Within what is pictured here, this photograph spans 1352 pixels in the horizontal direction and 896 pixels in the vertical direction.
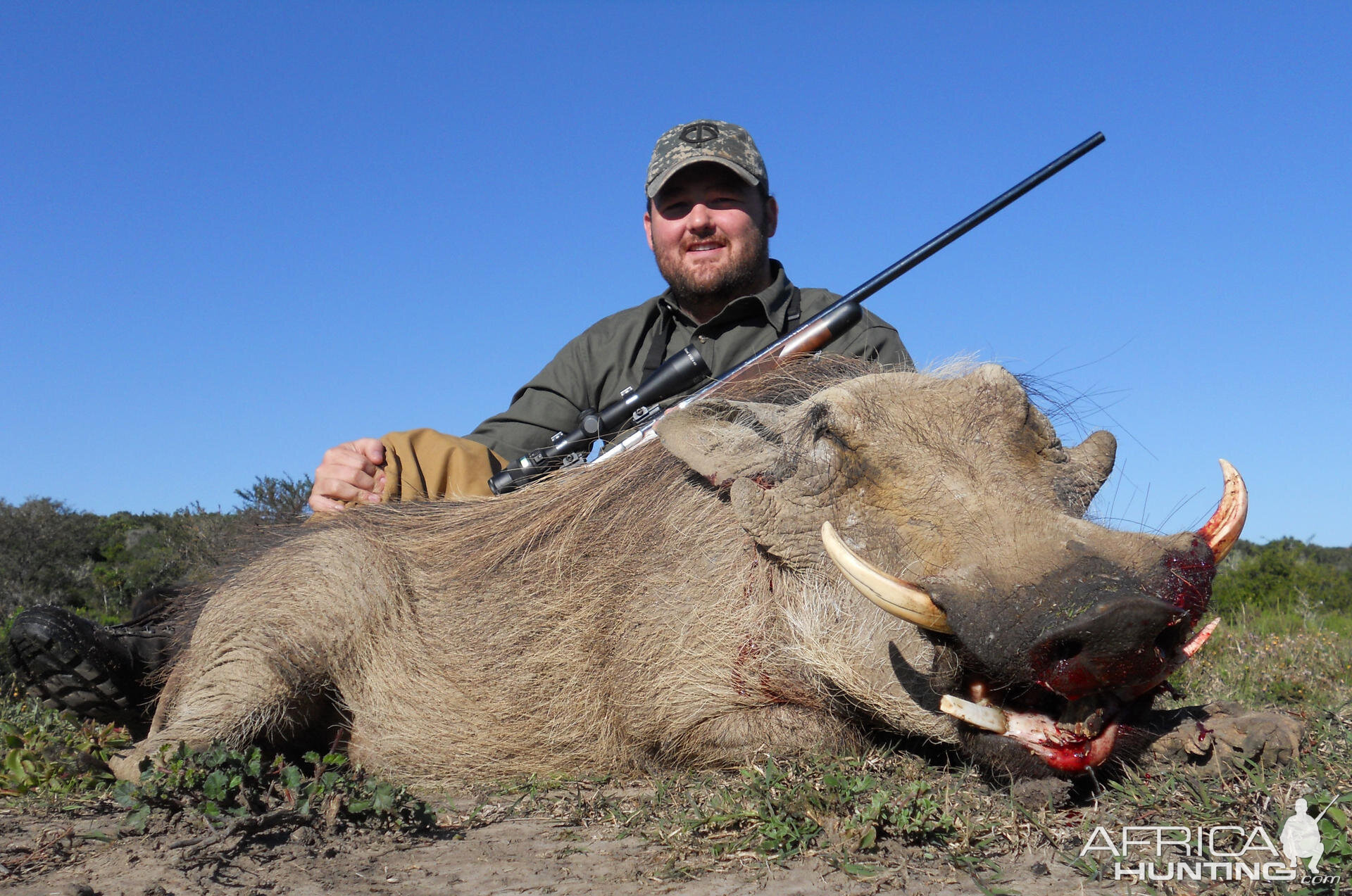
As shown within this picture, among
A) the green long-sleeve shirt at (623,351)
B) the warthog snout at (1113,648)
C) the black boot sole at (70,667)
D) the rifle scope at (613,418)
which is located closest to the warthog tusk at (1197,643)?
the warthog snout at (1113,648)

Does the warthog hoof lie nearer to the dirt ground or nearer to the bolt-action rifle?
the dirt ground

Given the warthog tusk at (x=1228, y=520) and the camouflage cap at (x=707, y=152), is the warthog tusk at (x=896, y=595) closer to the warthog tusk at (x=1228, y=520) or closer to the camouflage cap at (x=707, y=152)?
the warthog tusk at (x=1228, y=520)

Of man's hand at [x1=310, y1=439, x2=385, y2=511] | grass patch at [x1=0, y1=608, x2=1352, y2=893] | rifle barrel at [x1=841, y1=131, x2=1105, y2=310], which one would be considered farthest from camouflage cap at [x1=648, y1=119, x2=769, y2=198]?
grass patch at [x1=0, y1=608, x2=1352, y2=893]

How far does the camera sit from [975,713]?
6.70 ft

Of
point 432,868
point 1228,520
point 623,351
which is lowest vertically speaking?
point 432,868

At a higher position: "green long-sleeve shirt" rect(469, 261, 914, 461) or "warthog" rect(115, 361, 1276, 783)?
"green long-sleeve shirt" rect(469, 261, 914, 461)

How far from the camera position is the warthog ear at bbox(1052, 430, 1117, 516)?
2.46 meters

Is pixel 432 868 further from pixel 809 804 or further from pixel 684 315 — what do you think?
pixel 684 315

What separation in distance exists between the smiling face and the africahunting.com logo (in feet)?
11.9

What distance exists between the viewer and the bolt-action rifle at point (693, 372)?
3650 millimetres

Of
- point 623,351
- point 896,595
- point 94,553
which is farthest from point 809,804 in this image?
point 94,553

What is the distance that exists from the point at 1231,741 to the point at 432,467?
10.0 ft

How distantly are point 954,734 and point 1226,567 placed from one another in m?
10.1

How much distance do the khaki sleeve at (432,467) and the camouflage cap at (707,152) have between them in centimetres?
181
